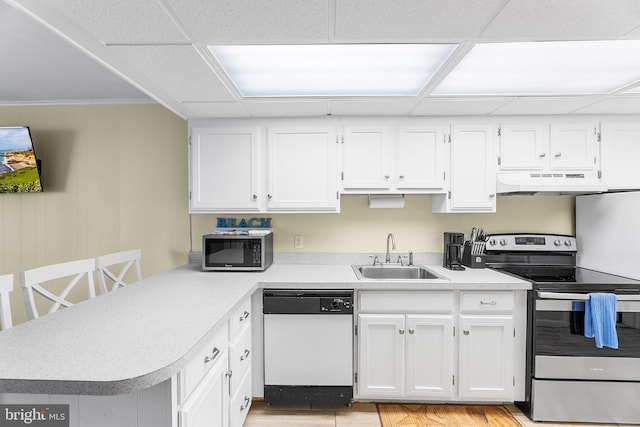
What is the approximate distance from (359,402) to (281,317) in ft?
2.81

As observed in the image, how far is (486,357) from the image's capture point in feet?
7.72

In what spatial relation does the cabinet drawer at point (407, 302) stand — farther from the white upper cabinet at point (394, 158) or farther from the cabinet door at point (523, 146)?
the cabinet door at point (523, 146)

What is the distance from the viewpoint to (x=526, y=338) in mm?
2340

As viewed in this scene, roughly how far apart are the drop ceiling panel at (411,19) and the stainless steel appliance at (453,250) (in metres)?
1.66

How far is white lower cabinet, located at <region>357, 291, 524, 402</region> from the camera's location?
2348 millimetres

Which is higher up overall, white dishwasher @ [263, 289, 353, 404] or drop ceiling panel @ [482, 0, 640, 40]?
drop ceiling panel @ [482, 0, 640, 40]

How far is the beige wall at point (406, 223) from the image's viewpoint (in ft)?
9.77

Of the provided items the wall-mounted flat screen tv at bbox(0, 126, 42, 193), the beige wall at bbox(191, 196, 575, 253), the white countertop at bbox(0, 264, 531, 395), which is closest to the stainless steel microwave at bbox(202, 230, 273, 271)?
the white countertop at bbox(0, 264, 531, 395)

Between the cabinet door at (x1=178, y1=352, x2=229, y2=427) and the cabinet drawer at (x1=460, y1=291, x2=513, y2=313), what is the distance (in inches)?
62.1

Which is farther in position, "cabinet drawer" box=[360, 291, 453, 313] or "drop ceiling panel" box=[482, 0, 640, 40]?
"cabinet drawer" box=[360, 291, 453, 313]

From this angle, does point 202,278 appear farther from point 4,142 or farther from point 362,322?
point 4,142

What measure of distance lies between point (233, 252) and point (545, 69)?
7.49ft

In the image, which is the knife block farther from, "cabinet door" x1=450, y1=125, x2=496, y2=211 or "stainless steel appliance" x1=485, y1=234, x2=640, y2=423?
"stainless steel appliance" x1=485, y1=234, x2=640, y2=423

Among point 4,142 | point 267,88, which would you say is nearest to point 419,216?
point 267,88
